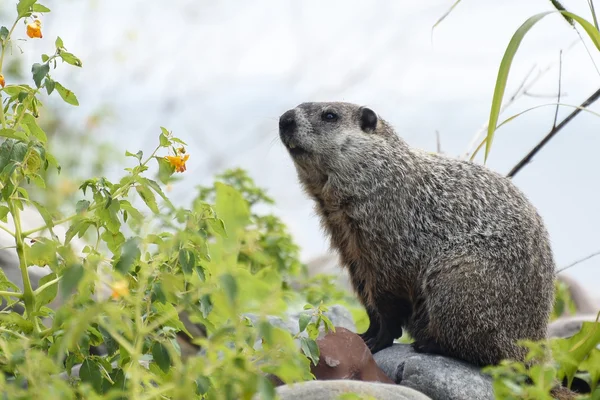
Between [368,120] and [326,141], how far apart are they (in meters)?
0.33

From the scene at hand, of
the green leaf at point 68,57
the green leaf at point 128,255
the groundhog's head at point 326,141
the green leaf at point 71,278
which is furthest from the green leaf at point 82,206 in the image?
the groundhog's head at point 326,141

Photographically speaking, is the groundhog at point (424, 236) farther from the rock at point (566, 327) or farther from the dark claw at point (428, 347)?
the rock at point (566, 327)

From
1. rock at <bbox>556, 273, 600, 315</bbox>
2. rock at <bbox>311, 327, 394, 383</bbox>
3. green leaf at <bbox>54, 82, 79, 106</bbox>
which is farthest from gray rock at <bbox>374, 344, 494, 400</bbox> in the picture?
rock at <bbox>556, 273, 600, 315</bbox>

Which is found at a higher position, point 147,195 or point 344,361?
point 147,195

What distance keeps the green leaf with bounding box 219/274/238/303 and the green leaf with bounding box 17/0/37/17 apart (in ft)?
5.93

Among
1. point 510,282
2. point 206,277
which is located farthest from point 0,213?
point 510,282

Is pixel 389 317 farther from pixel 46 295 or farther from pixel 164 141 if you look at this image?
pixel 46 295

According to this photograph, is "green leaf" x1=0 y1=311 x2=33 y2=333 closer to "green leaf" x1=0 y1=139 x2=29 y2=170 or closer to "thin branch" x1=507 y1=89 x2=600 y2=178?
"green leaf" x1=0 y1=139 x2=29 y2=170

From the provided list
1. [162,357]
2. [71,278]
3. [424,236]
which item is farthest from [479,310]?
A: [71,278]

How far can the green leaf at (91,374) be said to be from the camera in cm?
296

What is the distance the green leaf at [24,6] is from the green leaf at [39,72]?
0.73ft

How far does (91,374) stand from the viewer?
9.77 ft

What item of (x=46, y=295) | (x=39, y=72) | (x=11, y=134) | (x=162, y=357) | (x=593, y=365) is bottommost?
(x=593, y=365)

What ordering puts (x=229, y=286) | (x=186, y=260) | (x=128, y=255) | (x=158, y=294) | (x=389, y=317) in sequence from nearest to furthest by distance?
(x=229, y=286), (x=128, y=255), (x=158, y=294), (x=186, y=260), (x=389, y=317)
